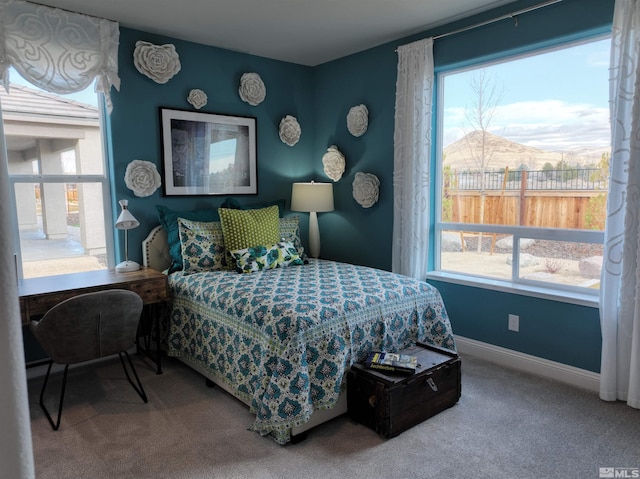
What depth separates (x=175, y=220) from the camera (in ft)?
11.7

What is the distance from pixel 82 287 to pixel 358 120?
8.58 feet

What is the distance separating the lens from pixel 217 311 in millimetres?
2789

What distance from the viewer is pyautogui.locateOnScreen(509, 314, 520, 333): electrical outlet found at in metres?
3.18

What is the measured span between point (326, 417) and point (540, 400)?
1.32m

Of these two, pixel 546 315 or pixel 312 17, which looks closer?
pixel 546 315

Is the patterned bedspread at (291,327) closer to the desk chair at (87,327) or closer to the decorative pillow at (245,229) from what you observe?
the decorative pillow at (245,229)

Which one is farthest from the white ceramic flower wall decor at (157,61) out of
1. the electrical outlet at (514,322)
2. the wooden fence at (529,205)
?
the electrical outlet at (514,322)

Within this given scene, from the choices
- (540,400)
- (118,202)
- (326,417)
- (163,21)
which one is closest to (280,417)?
(326,417)

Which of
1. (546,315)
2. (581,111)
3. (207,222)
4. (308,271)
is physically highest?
(581,111)

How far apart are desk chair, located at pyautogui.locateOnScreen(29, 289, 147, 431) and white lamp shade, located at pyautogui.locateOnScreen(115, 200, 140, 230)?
33.2 inches

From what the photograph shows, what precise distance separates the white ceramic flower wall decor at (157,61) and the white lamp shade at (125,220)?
1044 mm

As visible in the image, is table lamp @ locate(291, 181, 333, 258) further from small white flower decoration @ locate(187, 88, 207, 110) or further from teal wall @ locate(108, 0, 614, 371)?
small white flower decoration @ locate(187, 88, 207, 110)

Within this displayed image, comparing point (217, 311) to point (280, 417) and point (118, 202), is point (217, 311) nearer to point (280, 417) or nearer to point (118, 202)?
point (280, 417)

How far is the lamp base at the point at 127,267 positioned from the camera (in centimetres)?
328
